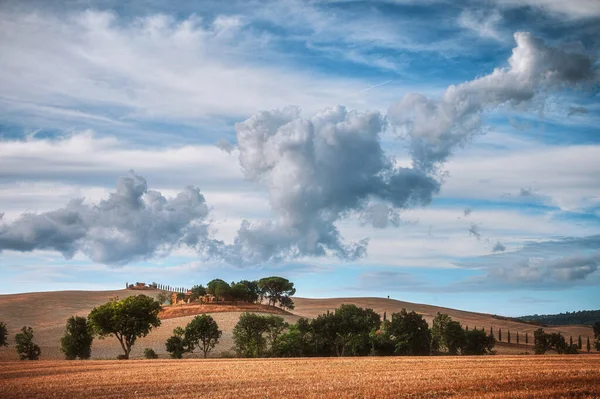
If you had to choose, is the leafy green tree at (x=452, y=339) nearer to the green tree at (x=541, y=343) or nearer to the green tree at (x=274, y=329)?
the green tree at (x=541, y=343)

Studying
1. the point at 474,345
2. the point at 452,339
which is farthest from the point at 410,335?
the point at 474,345

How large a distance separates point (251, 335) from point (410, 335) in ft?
91.5

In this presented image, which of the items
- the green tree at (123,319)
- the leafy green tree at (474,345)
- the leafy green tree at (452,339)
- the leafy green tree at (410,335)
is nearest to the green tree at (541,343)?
the leafy green tree at (474,345)

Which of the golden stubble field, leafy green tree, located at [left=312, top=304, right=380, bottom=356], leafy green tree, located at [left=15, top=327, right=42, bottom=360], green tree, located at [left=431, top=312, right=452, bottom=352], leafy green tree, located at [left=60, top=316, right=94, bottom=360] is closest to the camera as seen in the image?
the golden stubble field

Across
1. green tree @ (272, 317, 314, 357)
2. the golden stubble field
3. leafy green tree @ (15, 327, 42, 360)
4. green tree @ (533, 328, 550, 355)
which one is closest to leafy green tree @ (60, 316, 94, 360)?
leafy green tree @ (15, 327, 42, 360)

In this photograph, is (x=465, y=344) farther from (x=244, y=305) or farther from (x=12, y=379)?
(x=244, y=305)

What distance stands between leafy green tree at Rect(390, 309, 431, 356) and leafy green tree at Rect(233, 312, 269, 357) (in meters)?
22.8

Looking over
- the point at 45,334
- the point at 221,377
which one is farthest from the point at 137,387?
the point at 45,334

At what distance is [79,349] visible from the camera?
4156 inches

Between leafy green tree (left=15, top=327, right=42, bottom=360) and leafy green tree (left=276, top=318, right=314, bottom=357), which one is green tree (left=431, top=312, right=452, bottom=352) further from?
leafy green tree (left=15, top=327, right=42, bottom=360)

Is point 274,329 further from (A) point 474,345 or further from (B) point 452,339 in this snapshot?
(A) point 474,345

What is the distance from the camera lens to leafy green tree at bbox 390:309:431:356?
3789 inches

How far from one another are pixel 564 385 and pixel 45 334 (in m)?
146

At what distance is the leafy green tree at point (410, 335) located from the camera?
3789 inches
